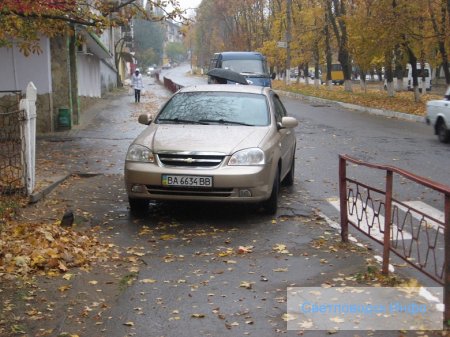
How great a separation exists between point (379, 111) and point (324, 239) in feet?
58.7

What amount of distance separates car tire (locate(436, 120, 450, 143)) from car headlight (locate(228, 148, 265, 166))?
863 cm

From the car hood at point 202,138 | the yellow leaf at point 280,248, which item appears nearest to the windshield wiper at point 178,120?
the car hood at point 202,138

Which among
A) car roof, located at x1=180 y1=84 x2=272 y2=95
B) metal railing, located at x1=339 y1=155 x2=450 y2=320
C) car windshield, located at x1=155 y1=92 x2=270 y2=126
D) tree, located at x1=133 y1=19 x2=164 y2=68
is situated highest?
tree, located at x1=133 y1=19 x2=164 y2=68

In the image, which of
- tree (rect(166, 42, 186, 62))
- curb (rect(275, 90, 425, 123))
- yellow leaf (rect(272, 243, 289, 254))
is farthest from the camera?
tree (rect(166, 42, 186, 62))

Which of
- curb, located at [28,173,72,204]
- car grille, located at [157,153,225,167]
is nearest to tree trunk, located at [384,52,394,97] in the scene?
curb, located at [28,173,72,204]

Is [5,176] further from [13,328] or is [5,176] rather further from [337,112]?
[337,112]

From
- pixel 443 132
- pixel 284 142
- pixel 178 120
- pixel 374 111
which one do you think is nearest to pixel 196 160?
pixel 178 120

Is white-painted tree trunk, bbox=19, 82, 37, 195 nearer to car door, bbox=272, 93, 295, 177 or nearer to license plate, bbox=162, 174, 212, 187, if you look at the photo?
license plate, bbox=162, 174, 212, 187

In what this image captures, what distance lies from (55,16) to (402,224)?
199 inches

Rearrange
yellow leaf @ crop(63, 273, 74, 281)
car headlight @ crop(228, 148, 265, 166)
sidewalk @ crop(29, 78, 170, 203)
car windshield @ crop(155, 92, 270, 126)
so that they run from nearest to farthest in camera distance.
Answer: yellow leaf @ crop(63, 273, 74, 281) < car headlight @ crop(228, 148, 265, 166) < car windshield @ crop(155, 92, 270, 126) < sidewalk @ crop(29, 78, 170, 203)

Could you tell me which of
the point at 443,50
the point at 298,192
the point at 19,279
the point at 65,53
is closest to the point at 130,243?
the point at 19,279

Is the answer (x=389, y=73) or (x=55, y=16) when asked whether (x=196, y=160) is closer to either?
(x=55, y=16)

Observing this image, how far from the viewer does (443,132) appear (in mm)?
14406

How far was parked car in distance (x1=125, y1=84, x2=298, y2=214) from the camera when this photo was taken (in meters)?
6.88
